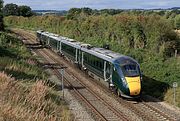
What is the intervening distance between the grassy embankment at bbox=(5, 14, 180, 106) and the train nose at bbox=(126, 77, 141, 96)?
7.00 feet

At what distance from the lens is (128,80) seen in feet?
73.2

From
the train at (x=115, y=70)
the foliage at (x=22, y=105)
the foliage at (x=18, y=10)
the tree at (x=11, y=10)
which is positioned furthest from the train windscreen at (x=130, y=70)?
the tree at (x=11, y=10)

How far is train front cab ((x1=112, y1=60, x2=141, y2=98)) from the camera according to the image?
72.8 feet

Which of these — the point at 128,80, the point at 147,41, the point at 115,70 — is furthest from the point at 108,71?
the point at 147,41

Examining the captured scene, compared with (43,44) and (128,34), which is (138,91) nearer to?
(128,34)

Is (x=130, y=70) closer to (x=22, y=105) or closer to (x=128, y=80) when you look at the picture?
(x=128, y=80)

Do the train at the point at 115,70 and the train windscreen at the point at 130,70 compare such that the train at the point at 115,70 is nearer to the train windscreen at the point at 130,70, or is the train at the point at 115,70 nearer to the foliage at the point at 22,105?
the train windscreen at the point at 130,70

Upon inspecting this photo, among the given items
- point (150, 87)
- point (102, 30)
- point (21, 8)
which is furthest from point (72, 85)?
point (21, 8)

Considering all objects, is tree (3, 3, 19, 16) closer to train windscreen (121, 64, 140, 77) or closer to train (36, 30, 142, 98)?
train (36, 30, 142, 98)

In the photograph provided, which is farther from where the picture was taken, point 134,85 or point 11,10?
point 11,10

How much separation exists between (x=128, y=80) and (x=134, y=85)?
0.42m

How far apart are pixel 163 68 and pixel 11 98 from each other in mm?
18084

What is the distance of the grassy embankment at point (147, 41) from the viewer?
87.6 feet

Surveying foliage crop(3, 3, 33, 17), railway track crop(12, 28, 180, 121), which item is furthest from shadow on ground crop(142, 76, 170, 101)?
foliage crop(3, 3, 33, 17)
